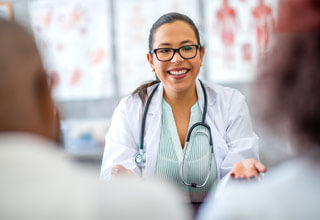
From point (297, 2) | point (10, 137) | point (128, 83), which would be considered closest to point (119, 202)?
point (10, 137)

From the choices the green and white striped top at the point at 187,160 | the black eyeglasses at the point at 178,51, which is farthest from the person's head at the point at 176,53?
the green and white striped top at the point at 187,160

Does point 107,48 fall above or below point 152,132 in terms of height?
above

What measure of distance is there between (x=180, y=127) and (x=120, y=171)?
15.5 inches

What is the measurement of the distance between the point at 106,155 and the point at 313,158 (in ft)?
3.62

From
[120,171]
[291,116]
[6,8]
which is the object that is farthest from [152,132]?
[6,8]

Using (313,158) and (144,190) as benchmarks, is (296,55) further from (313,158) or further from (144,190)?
(144,190)

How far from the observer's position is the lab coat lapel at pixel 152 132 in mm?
1437

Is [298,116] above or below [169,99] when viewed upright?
above

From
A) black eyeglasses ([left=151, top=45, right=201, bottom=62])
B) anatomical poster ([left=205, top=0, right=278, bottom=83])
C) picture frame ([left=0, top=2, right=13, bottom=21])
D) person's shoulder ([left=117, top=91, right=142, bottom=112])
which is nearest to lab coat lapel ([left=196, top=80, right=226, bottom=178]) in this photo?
black eyeglasses ([left=151, top=45, right=201, bottom=62])

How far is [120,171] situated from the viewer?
1.30m

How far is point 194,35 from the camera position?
151 cm

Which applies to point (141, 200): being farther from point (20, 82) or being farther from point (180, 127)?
point (180, 127)

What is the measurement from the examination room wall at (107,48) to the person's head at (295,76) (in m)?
1.83

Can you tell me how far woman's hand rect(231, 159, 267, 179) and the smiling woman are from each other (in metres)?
0.18
